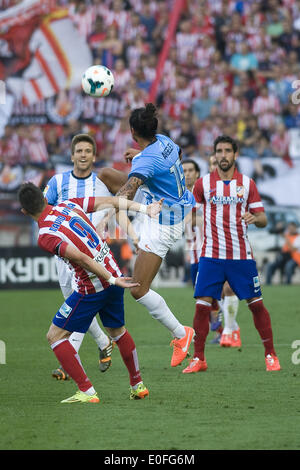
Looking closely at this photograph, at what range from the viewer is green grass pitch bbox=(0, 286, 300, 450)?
208 inches

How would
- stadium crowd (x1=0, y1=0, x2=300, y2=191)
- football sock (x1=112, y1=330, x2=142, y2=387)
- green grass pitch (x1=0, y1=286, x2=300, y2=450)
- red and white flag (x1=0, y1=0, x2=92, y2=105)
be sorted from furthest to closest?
red and white flag (x1=0, y1=0, x2=92, y2=105) → stadium crowd (x1=0, y1=0, x2=300, y2=191) → football sock (x1=112, y1=330, x2=142, y2=387) → green grass pitch (x1=0, y1=286, x2=300, y2=450)

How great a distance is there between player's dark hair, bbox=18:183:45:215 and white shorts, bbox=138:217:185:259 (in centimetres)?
154

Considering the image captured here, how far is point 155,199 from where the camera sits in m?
7.64

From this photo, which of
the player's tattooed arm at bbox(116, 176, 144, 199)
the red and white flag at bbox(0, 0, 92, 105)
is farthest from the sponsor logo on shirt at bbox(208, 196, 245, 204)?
the red and white flag at bbox(0, 0, 92, 105)

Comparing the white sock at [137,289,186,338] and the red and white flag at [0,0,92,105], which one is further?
the red and white flag at [0,0,92,105]

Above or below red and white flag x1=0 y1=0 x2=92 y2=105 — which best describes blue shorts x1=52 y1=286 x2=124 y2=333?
below

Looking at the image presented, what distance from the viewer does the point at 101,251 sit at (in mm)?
6594

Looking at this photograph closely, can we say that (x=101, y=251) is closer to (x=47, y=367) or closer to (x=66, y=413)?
(x=66, y=413)

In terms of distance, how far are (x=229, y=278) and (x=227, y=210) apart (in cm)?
72

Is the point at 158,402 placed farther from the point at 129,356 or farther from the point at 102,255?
the point at 102,255

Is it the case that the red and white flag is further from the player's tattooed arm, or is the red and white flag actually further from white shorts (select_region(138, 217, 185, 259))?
the player's tattooed arm

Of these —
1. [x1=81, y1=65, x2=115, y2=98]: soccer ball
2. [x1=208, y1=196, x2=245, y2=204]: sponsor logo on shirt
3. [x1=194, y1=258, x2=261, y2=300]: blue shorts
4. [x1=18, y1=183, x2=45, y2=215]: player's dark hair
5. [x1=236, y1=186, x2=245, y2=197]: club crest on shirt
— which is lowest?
[x1=194, y1=258, x2=261, y2=300]: blue shorts

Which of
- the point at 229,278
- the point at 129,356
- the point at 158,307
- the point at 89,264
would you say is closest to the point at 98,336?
the point at 158,307

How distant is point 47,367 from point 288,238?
33.7 ft
